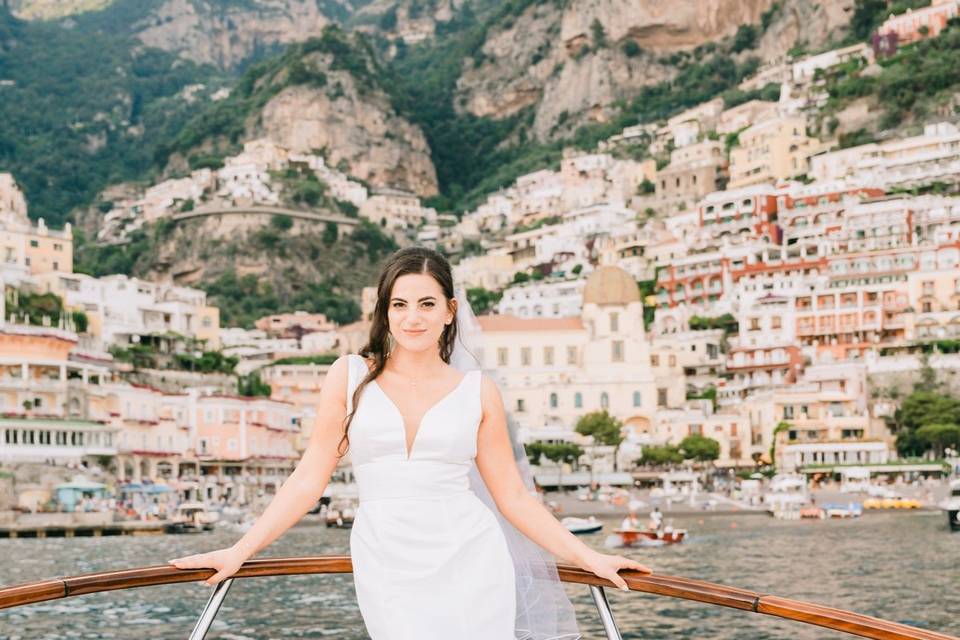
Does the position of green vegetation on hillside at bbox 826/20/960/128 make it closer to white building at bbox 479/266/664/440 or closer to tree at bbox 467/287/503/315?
tree at bbox 467/287/503/315

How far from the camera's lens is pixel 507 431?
394 centimetres

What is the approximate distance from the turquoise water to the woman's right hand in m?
16.3

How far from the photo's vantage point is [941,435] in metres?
60.8

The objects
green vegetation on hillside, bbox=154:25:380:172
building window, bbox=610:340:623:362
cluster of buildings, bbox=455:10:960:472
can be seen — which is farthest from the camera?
green vegetation on hillside, bbox=154:25:380:172

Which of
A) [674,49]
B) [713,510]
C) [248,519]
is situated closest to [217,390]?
[248,519]

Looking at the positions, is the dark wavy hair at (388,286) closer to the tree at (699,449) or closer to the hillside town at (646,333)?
the hillside town at (646,333)

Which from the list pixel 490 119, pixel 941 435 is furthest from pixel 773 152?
pixel 490 119

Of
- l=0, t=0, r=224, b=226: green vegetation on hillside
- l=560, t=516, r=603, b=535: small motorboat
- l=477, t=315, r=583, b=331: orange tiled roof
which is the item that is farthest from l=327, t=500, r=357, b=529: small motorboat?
l=0, t=0, r=224, b=226: green vegetation on hillside

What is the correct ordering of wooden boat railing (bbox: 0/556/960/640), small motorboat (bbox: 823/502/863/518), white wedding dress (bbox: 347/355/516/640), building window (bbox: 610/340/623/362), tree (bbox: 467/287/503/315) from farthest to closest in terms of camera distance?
tree (bbox: 467/287/503/315), building window (bbox: 610/340/623/362), small motorboat (bbox: 823/502/863/518), white wedding dress (bbox: 347/355/516/640), wooden boat railing (bbox: 0/556/960/640)

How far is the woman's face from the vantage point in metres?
3.90

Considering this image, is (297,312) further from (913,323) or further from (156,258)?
(913,323)

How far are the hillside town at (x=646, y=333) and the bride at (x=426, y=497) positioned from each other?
50200 millimetres

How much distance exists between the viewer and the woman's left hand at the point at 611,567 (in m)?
3.72

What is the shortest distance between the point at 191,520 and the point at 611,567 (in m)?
47.9
